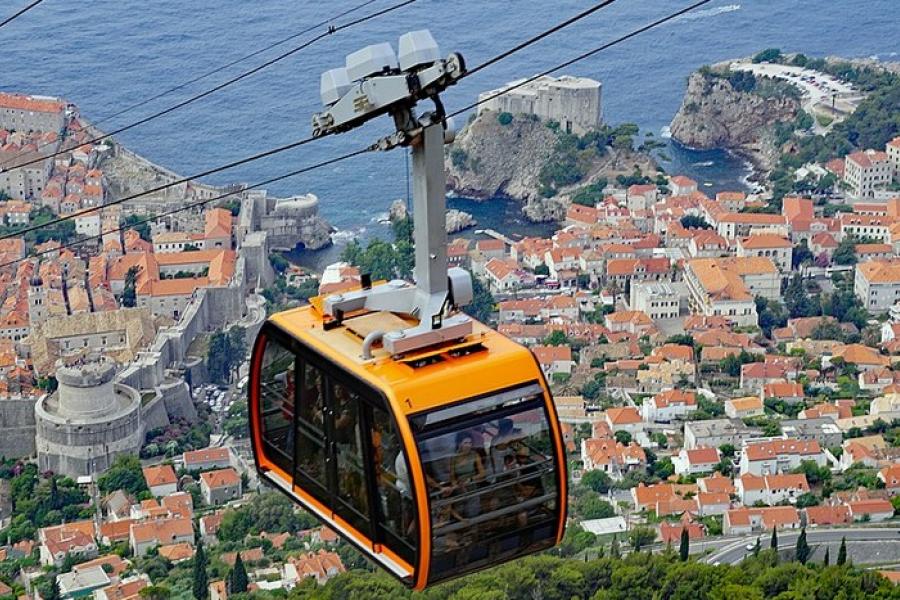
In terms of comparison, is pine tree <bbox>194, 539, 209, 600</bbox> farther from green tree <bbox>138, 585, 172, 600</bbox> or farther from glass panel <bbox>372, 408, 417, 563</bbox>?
glass panel <bbox>372, 408, 417, 563</bbox>

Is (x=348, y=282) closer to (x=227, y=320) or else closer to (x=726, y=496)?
(x=227, y=320)

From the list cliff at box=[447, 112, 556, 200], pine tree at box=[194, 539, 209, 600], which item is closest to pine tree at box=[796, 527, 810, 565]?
pine tree at box=[194, 539, 209, 600]

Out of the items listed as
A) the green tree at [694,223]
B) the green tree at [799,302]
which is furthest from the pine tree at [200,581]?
the green tree at [694,223]

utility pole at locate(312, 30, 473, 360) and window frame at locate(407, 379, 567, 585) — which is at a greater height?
utility pole at locate(312, 30, 473, 360)

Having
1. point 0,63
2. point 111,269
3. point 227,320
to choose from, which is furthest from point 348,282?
point 0,63

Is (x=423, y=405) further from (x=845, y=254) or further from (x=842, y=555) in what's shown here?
(x=845, y=254)

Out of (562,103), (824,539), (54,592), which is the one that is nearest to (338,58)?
(562,103)
